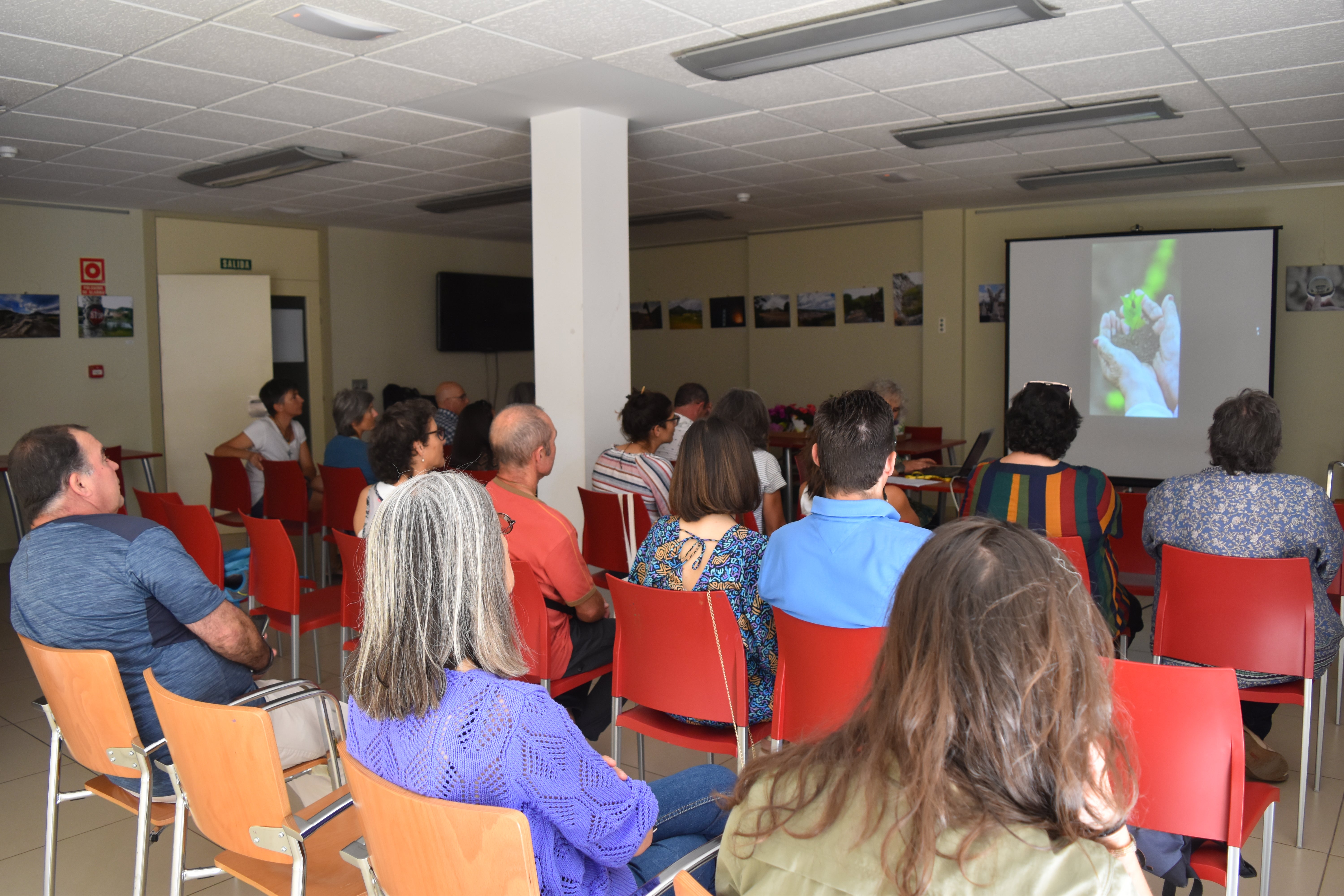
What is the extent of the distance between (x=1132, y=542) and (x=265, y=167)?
5322mm

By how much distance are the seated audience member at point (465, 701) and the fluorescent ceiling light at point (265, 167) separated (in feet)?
15.3

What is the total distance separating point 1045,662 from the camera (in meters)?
0.99

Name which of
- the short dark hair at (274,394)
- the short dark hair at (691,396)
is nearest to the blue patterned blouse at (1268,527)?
the short dark hair at (691,396)

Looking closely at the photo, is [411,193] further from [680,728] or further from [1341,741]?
[1341,741]


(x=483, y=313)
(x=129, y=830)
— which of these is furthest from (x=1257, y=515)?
(x=483, y=313)

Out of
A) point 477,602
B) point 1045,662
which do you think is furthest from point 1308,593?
point 477,602

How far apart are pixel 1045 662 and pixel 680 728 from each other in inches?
65.9

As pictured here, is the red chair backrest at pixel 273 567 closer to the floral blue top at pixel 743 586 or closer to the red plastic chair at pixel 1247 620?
the floral blue top at pixel 743 586

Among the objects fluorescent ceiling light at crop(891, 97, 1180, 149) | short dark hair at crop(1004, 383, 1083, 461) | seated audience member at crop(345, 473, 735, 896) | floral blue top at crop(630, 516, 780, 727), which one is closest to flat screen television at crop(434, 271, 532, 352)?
fluorescent ceiling light at crop(891, 97, 1180, 149)

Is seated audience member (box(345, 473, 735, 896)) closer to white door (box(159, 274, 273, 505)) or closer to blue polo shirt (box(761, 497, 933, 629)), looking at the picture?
blue polo shirt (box(761, 497, 933, 629))

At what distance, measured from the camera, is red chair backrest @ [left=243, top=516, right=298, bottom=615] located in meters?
3.49

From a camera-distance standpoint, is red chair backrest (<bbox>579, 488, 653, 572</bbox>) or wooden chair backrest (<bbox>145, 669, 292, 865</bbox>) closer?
wooden chair backrest (<bbox>145, 669, 292, 865</bbox>)

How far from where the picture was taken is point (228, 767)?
1.75m

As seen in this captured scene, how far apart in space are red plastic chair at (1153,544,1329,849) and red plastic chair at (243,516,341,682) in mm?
2886
